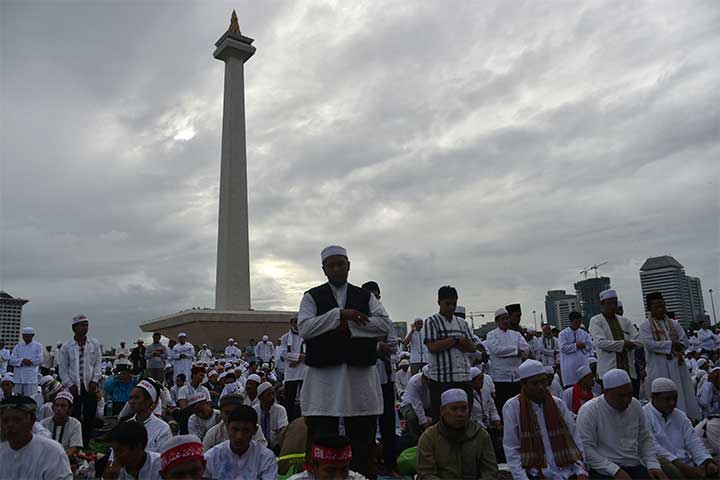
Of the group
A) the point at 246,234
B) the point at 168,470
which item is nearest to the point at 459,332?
the point at 168,470

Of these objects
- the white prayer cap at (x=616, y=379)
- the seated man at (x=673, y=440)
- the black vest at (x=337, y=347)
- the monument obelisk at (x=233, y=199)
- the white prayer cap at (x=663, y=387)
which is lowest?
the seated man at (x=673, y=440)

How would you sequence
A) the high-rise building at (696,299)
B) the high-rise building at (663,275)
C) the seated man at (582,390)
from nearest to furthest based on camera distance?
the seated man at (582,390), the high-rise building at (663,275), the high-rise building at (696,299)

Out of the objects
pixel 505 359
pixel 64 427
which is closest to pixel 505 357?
pixel 505 359

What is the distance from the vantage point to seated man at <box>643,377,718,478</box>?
512cm

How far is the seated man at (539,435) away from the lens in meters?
4.62

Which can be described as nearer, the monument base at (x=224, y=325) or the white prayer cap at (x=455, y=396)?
the white prayer cap at (x=455, y=396)

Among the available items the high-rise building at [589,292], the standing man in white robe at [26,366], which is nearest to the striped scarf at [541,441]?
the standing man in white robe at [26,366]

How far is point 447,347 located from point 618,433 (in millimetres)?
1716

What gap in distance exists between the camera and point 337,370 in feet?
14.9

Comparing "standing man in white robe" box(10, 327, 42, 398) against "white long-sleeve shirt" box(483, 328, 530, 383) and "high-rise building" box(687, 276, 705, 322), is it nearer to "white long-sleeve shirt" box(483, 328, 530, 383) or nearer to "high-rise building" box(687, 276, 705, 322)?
"white long-sleeve shirt" box(483, 328, 530, 383)

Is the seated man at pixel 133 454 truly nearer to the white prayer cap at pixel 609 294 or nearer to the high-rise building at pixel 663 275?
the white prayer cap at pixel 609 294

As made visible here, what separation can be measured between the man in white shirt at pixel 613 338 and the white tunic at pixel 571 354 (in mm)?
1482

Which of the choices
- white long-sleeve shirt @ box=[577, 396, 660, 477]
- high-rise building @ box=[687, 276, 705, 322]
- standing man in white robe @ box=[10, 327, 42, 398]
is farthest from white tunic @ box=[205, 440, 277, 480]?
high-rise building @ box=[687, 276, 705, 322]

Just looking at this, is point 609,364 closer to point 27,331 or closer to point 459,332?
point 459,332
